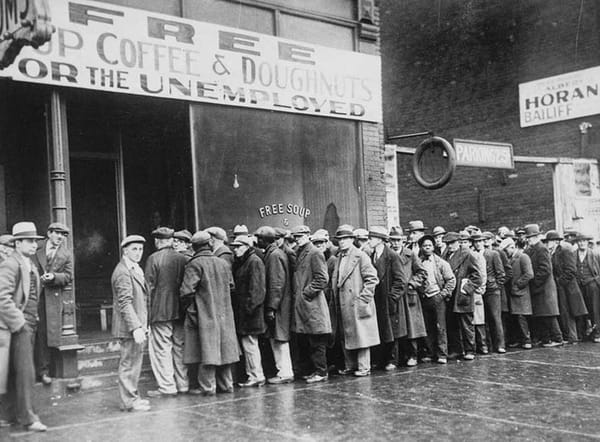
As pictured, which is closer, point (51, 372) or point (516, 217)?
point (51, 372)

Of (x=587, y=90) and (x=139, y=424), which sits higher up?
(x=587, y=90)

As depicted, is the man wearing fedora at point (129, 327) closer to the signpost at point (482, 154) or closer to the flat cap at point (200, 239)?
the flat cap at point (200, 239)

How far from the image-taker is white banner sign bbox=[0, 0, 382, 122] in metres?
9.86

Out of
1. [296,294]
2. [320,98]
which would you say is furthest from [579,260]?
Result: [296,294]

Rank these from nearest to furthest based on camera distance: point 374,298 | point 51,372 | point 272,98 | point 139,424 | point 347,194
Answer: point 139,424 < point 51,372 < point 374,298 < point 272,98 < point 347,194

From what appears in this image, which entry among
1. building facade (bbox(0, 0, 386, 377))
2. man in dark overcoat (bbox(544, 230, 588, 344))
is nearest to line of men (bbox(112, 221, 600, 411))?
man in dark overcoat (bbox(544, 230, 588, 344))

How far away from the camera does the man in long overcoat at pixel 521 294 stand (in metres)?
12.6

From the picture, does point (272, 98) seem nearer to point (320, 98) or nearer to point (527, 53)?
point (320, 98)

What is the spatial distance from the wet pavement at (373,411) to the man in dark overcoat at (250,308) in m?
0.39

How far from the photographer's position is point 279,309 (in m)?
9.76

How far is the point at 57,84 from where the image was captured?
9.66 meters

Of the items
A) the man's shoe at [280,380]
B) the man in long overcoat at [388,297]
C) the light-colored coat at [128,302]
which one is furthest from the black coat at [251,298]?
the man in long overcoat at [388,297]

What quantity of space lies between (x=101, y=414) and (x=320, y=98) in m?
6.76

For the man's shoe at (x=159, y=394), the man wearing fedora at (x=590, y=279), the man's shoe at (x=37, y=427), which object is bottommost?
the man's shoe at (x=159, y=394)
